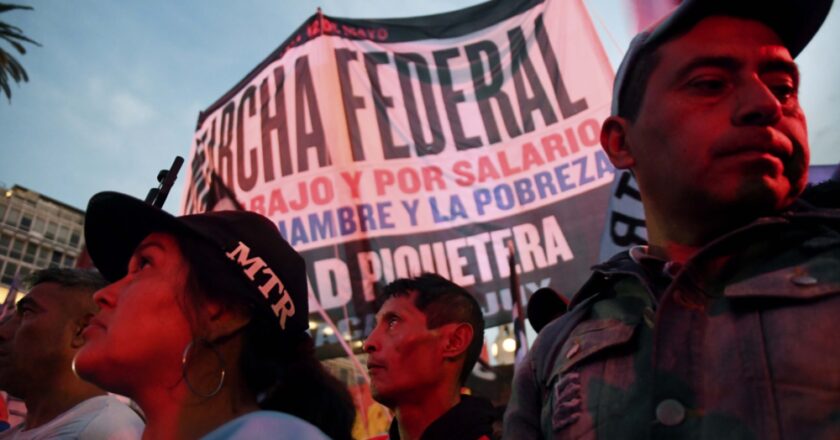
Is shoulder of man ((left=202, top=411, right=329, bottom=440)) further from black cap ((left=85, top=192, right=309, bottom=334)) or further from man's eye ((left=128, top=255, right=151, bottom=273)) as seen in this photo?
man's eye ((left=128, top=255, right=151, bottom=273))

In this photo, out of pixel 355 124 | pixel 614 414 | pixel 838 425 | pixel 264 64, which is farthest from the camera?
pixel 264 64

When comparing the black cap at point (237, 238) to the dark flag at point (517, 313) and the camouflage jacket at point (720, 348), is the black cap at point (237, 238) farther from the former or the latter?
the dark flag at point (517, 313)

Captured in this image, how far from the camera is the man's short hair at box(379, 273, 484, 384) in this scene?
3.55 m

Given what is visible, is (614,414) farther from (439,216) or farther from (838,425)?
(439,216)

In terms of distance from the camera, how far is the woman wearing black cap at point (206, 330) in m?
1.91

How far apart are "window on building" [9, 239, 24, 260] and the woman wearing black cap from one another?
6264cm

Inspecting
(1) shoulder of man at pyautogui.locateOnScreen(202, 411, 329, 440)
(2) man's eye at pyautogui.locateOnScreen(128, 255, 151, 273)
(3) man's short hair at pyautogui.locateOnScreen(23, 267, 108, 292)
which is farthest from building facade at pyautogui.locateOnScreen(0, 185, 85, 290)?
(1) shoulder of man at pyautogui.locateOnScreen(202, 411, 329, 440)

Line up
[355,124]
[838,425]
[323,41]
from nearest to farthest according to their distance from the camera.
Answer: [838,425] < [355,124] < [323,41]

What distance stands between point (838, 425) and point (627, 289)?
52 centimetres

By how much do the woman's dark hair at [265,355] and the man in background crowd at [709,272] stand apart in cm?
79

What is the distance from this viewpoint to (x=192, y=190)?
877 centimetres

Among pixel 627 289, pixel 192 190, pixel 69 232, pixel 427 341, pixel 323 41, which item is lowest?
pixel 427 341

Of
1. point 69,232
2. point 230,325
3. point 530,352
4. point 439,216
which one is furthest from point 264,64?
point 69,232

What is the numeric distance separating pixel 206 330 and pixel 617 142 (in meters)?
1.38
